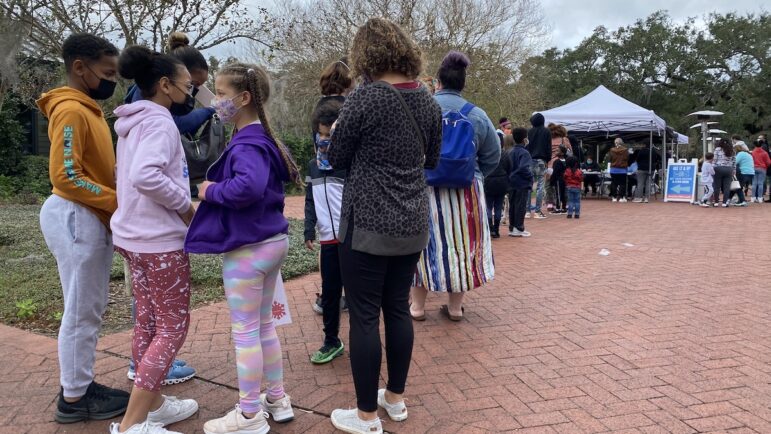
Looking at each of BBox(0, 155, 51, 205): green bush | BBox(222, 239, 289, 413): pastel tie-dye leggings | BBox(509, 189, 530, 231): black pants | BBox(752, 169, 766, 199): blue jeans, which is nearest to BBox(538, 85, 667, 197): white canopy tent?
BBox(752, 169, 766, 199): blue jeans

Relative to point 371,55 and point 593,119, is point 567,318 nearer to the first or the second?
point 371,55

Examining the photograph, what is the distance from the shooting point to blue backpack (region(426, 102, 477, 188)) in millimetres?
3947

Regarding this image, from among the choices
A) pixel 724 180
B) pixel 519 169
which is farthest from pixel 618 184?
pixel 519 169

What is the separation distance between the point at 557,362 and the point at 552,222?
7.77 meters

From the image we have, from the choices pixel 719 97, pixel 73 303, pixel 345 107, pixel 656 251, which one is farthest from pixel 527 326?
pixel 719 97

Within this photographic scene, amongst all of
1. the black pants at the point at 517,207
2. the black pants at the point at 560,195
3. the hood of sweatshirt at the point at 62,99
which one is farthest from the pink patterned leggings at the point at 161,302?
the black pants at the point at 560,195

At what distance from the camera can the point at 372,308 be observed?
2.62m

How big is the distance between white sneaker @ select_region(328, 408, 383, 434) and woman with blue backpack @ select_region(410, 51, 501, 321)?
163 centimetres

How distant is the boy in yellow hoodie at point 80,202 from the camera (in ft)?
8.60

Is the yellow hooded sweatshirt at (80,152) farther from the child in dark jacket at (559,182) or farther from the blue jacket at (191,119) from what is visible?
the child in dark jacket at (559,182)

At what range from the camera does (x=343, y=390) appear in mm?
3258

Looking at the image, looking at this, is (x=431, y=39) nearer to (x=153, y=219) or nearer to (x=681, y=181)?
(x=681, y=181)

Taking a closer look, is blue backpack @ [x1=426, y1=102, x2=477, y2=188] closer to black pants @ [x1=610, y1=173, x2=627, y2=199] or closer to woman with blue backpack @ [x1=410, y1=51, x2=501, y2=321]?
woman with blue backpack @ [x1=410, y1=51, x2=501, y2=321]

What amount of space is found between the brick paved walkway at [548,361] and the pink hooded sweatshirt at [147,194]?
100 cm
